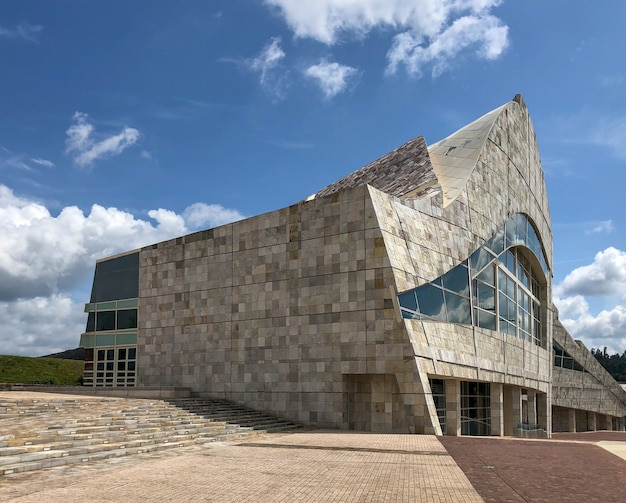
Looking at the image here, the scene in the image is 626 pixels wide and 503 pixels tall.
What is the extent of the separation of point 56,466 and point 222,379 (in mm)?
15347

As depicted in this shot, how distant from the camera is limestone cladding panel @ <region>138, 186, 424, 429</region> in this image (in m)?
25.0

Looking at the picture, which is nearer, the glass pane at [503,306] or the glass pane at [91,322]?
the glass pane at [503,306]

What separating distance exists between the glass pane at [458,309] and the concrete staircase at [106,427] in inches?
332

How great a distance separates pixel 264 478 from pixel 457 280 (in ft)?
60.2

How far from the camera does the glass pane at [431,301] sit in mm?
25547

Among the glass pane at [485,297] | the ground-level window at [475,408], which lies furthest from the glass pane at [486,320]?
the ground-level window at [475,408]

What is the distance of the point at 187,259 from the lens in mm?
31688

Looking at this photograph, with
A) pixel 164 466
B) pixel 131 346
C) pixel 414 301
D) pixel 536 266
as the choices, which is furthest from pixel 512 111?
pixel 164 466

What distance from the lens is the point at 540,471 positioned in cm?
1391

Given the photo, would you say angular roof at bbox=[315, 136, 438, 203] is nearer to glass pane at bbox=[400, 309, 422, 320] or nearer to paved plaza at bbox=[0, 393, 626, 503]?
glass pane at bbox=[400, 309, 422, 320]

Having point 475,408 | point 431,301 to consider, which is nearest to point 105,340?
point 431,301

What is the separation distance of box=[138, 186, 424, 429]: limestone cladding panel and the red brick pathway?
6080mm

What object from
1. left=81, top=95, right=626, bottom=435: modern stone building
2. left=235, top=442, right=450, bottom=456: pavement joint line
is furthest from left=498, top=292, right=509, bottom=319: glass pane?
left=235, top=442, right=450, bottom=456: pavement joint line

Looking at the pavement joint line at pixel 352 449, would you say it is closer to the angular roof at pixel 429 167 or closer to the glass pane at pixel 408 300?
the glass pane at pixel 408 300
